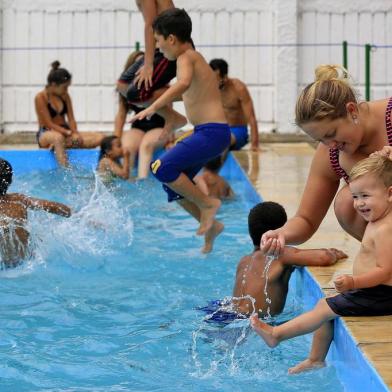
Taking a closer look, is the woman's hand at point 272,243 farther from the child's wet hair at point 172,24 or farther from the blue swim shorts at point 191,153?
the child's wet hair at point 172,24

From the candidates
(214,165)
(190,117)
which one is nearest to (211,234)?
(190,117)

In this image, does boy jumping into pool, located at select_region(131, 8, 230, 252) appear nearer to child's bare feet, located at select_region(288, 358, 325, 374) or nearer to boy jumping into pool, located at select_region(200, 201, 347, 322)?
boy jumping into pool, located at select_region(200, 201, 347, 322)

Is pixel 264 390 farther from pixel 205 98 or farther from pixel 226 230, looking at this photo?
pixel 226 230

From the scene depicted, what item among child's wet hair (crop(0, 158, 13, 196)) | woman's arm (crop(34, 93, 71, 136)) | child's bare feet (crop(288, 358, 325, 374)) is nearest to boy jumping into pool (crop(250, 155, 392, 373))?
child's bare feet (crop(288, 358, 325, 374))

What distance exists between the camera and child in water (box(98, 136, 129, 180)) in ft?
36.0

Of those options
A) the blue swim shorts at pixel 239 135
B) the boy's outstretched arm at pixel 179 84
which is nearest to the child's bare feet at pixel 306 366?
the boy's outstretched arm at pixel 179 84

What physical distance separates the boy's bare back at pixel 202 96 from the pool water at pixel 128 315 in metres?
1.05

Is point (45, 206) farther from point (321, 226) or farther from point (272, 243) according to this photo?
point (272, 243)

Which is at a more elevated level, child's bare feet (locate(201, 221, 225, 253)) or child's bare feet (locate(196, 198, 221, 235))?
child's bare feet (locate(196, 198, 221, 235))

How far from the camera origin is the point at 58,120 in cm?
1292

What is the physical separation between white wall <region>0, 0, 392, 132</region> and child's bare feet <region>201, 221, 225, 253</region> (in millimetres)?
8230

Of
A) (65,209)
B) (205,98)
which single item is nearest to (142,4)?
(205,98)

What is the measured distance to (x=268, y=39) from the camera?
15.3 meters

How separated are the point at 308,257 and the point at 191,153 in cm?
190
